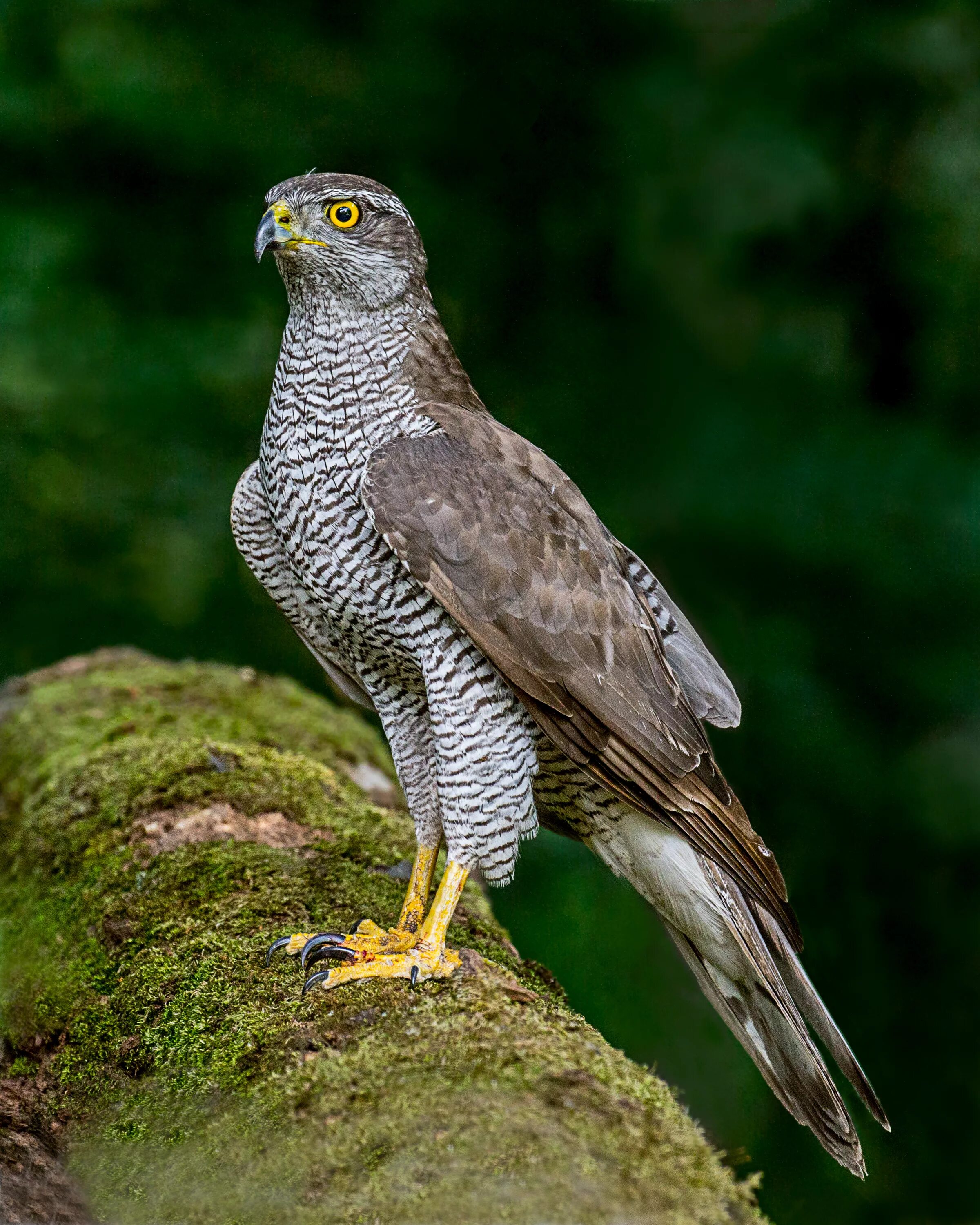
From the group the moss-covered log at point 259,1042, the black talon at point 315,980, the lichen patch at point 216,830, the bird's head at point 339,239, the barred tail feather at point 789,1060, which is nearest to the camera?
the moss-covered log at point 259,1042

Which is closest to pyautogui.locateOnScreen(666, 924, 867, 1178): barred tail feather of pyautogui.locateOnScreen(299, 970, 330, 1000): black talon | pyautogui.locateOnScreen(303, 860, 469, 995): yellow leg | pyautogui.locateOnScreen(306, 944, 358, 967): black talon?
pyautogui.locateOnScreen(303, 860, 469, 995): yellow leg

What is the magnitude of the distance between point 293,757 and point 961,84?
4.12 meters

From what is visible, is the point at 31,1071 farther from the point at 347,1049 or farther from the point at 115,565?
the point at 115,565

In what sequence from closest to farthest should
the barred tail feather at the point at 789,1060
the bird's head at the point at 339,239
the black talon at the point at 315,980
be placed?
the black talon at the point at 315,980 → the barred tail feather at the point at 789,1060 → the bird's head at the point at 339,239

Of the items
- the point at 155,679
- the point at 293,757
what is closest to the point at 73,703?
the point at 155,679

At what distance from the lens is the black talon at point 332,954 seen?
2666mm

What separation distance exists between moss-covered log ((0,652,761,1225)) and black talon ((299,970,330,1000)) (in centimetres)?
4

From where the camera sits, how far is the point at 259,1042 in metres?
2.31

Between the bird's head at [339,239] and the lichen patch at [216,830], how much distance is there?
1529mm

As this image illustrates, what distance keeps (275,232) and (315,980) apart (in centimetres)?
175

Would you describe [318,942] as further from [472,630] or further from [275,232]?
[275,232]

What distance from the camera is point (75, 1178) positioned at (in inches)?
82.8

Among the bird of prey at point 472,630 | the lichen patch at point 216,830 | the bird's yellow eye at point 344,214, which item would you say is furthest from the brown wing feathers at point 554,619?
the lichen patch at point 216,830

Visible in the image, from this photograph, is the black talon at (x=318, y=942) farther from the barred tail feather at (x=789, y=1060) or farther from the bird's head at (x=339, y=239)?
the bird's head at (x=339, y=239)
